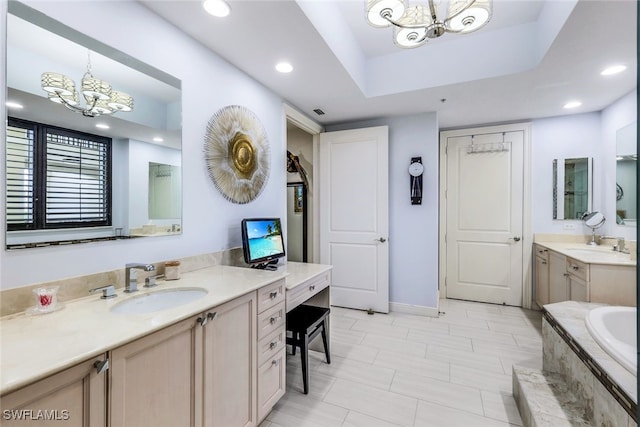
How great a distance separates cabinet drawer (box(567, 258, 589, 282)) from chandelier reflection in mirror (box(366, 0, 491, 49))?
223 centimetres

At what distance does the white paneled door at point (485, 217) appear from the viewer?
379 centimetres

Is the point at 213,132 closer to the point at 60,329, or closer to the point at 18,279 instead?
the point at 18,279

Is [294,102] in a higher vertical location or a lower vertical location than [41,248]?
higher

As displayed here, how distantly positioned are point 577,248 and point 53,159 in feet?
14.8

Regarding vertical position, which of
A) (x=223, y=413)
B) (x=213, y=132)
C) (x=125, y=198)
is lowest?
(x=223, y=413)

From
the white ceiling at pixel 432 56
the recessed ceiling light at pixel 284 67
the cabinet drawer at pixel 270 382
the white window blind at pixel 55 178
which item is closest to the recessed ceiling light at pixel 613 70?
the white ceiling at pixel 432 56

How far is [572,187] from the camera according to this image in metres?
3.54

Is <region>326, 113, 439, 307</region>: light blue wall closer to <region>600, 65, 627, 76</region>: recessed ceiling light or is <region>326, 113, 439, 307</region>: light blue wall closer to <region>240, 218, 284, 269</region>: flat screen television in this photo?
<region>600, 65, 627, 76</region>: recessed ceiling light

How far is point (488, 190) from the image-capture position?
154 inches

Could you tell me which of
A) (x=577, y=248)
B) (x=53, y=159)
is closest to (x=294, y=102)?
(x=53, y=159)

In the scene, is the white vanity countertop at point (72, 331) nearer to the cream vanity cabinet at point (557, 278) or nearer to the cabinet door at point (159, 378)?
the cabinet door at point (159, 378)

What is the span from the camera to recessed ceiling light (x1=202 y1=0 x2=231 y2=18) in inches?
63.8

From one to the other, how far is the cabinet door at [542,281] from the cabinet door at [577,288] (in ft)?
1.85

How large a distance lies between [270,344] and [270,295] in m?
0.30
